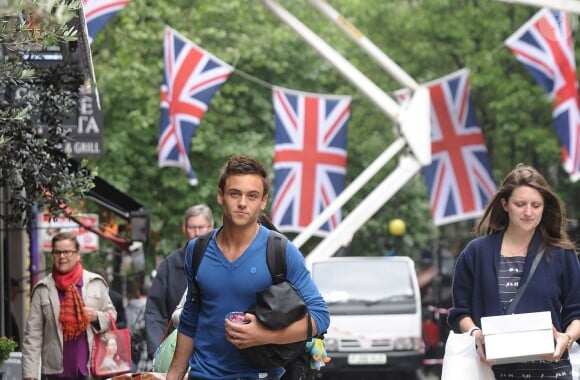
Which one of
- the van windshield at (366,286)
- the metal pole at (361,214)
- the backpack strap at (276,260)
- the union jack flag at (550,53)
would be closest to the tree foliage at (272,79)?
the metal pole at (361,214)

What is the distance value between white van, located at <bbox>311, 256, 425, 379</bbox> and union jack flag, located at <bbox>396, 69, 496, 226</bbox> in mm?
2579

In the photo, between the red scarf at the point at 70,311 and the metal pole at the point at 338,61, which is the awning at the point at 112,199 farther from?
the metal pole at the point at 338,61

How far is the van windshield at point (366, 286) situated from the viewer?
18.9 m

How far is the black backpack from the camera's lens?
5535 millimetres

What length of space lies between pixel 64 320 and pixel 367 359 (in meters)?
9.32

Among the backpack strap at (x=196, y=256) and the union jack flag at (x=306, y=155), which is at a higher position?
the union jack flag at (x=306, y=155)

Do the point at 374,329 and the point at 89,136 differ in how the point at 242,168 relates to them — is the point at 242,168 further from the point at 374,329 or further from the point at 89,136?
the point at 374,329

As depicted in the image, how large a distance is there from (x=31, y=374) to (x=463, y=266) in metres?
3.73

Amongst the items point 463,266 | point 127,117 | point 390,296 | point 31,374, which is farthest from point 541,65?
point 463,266

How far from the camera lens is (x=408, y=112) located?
19.7 metres

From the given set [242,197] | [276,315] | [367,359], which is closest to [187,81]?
[367,359]

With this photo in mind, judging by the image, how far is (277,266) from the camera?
18.2 ft

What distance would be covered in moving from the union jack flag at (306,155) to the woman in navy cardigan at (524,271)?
1317cm

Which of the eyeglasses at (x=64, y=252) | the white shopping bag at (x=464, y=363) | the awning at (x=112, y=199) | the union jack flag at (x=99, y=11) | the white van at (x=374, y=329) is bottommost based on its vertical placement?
the white van at (x=374, y=329)
